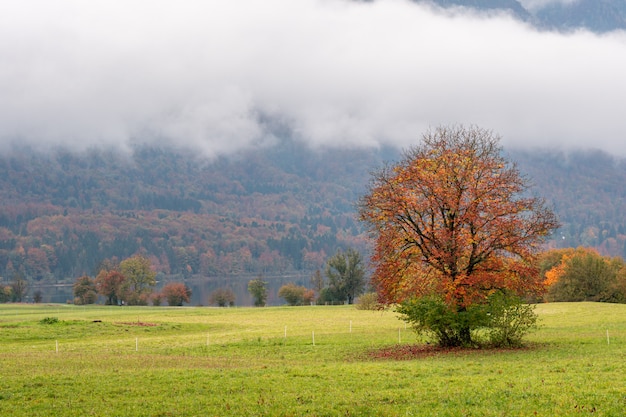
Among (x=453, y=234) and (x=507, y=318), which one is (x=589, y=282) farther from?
(x=453, y=234)

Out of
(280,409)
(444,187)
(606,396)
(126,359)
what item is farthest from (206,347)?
(606,396)

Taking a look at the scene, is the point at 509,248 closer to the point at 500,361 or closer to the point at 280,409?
the point at 500,361

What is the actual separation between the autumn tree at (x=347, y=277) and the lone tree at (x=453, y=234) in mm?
112771

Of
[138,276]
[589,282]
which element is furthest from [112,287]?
[589,282]

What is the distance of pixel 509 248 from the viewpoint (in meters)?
41.2

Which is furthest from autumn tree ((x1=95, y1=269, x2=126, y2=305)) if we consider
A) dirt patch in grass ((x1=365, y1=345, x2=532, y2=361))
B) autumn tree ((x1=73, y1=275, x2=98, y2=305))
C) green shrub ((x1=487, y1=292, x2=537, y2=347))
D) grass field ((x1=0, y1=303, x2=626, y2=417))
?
green shrub ((x1=487, y1=292, x2=537, y2=347))

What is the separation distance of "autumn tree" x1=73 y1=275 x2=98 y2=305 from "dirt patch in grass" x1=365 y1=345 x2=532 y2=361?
13823 centimetres

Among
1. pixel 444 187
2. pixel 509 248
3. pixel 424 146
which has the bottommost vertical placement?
pixel 509 248

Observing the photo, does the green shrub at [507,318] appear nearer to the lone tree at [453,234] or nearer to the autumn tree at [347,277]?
the lone tree at [453,234]

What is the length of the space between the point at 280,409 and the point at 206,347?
3033 centimetres

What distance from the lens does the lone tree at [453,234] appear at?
133ft

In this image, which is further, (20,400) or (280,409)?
(20,400)

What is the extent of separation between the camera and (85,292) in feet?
561

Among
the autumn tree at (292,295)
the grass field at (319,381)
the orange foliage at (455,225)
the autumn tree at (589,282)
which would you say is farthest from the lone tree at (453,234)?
the autumn tree at (292,295)
